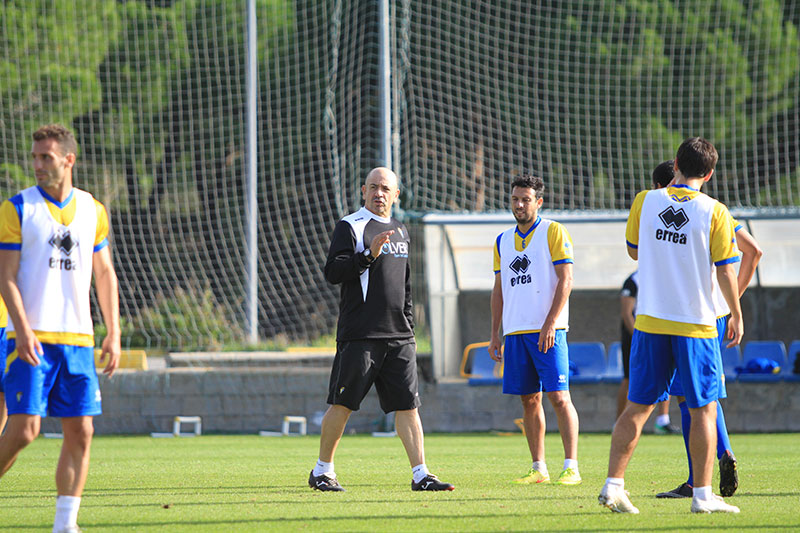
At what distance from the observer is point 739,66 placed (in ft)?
72.3

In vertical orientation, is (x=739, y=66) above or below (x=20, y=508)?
above

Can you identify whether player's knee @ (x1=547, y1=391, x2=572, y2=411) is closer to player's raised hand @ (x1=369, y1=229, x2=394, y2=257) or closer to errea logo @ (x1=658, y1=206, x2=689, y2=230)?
player's raised hand @ (x1=369, y1=229, x2=394, y2=257)

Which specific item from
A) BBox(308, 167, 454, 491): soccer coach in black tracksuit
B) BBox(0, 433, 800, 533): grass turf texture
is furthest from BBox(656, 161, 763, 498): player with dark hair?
BBox(308, 167, 454, 491): soccer coach in black tracksuit

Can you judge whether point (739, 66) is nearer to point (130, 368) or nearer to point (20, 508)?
point (130, 368)

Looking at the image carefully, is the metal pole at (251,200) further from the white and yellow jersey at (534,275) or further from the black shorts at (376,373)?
the black shorts at (376,373)

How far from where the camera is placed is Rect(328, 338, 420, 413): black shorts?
23.1 ft

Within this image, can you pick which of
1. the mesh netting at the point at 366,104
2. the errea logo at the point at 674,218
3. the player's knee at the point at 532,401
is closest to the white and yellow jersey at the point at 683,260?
the errea logo at the point at 674,218

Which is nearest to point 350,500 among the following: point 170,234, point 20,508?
point 20,508

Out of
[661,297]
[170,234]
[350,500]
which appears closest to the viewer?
[661,297]

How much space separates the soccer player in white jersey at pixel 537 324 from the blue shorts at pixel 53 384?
351cm

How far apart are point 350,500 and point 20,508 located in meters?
1.97

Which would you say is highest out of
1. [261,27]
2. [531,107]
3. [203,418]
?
[261,27]

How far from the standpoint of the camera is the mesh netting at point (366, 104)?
69.9 ft

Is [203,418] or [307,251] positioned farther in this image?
[307,251]
